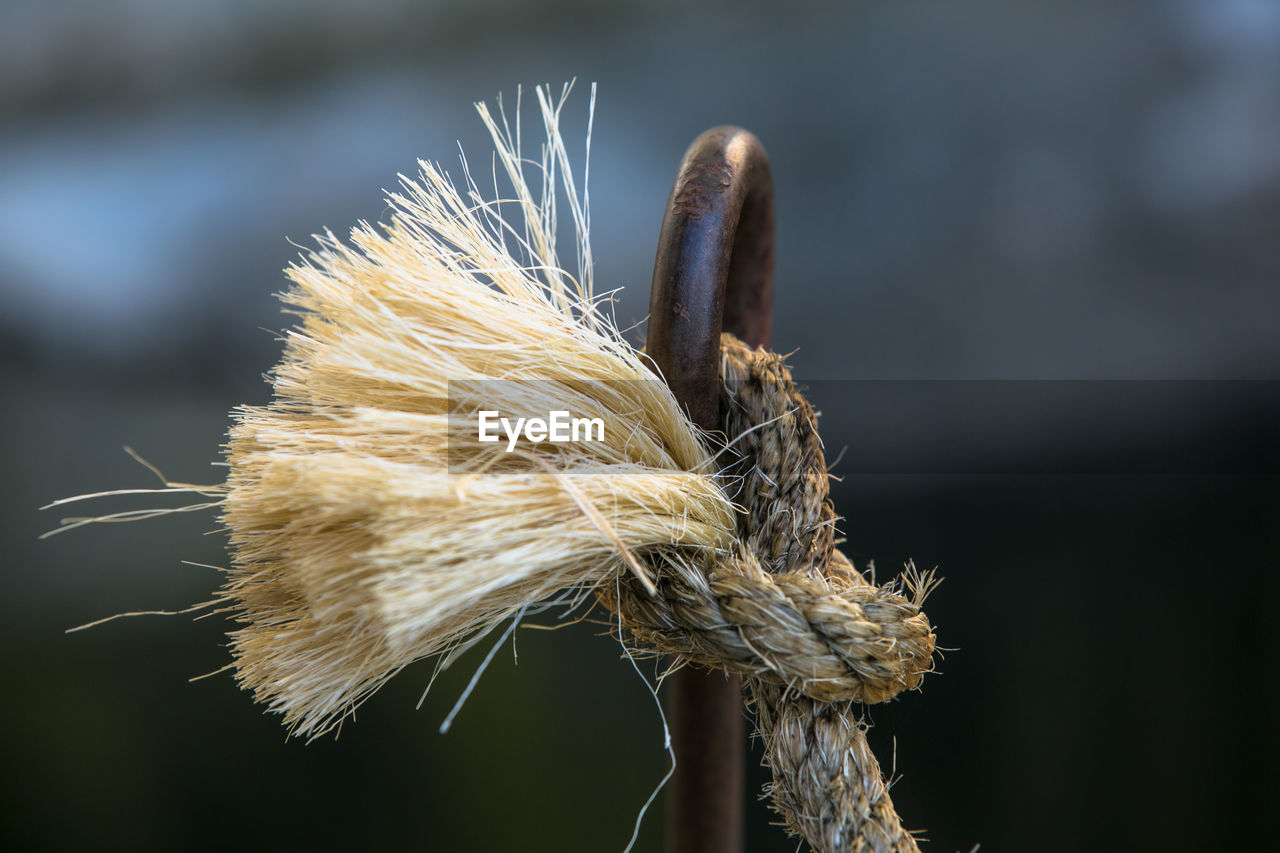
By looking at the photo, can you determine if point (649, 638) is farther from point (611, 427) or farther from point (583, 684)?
point (583, 684)

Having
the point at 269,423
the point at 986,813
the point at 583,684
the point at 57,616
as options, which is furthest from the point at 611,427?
the point at 57,616

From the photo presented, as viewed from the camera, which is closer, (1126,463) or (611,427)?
(611,427)

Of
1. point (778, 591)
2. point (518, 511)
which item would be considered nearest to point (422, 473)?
point (518, 511)

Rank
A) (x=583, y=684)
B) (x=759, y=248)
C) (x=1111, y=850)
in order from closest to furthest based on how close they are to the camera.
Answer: (x=759, y=248)
(x=1111, y=850)
(x=583, y=684)

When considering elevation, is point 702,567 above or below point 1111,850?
above
